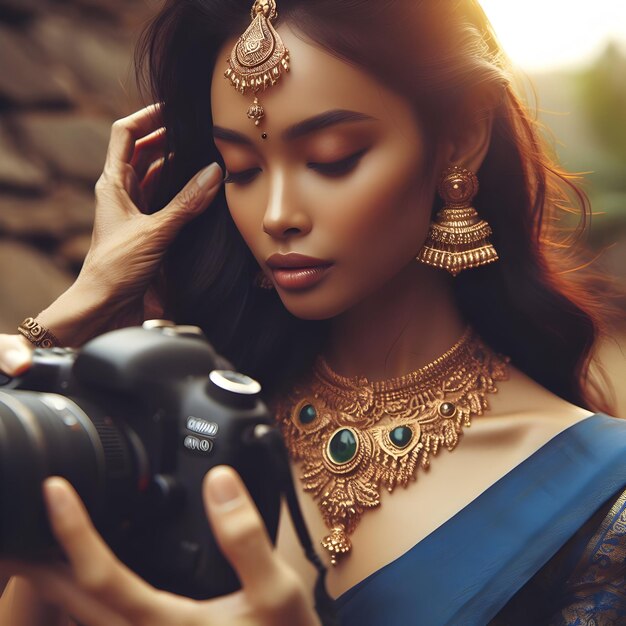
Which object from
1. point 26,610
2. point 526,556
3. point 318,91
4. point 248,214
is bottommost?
point 26,610

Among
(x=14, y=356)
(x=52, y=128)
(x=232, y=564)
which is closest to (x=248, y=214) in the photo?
(x=14, y=356)

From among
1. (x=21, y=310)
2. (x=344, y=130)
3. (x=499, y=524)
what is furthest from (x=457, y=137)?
(x=21, y=310)

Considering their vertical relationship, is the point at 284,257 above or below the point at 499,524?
above

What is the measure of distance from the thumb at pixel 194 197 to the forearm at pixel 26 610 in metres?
0.39

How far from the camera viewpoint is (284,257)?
31.4 inches

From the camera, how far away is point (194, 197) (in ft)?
3.16

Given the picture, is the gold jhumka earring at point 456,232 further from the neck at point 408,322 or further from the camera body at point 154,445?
the camera body at point 154,445

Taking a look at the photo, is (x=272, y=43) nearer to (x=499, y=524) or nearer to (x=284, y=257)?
(x=284, y=257)

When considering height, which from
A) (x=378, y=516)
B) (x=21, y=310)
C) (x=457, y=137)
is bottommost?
(x=21, y=310)

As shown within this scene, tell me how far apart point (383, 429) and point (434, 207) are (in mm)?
214

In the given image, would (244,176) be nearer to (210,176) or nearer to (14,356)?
(210,176)

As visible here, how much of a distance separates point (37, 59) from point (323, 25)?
134 centimetres

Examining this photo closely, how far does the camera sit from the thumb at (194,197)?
958mm

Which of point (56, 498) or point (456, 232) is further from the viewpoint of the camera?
point (456, 232)
